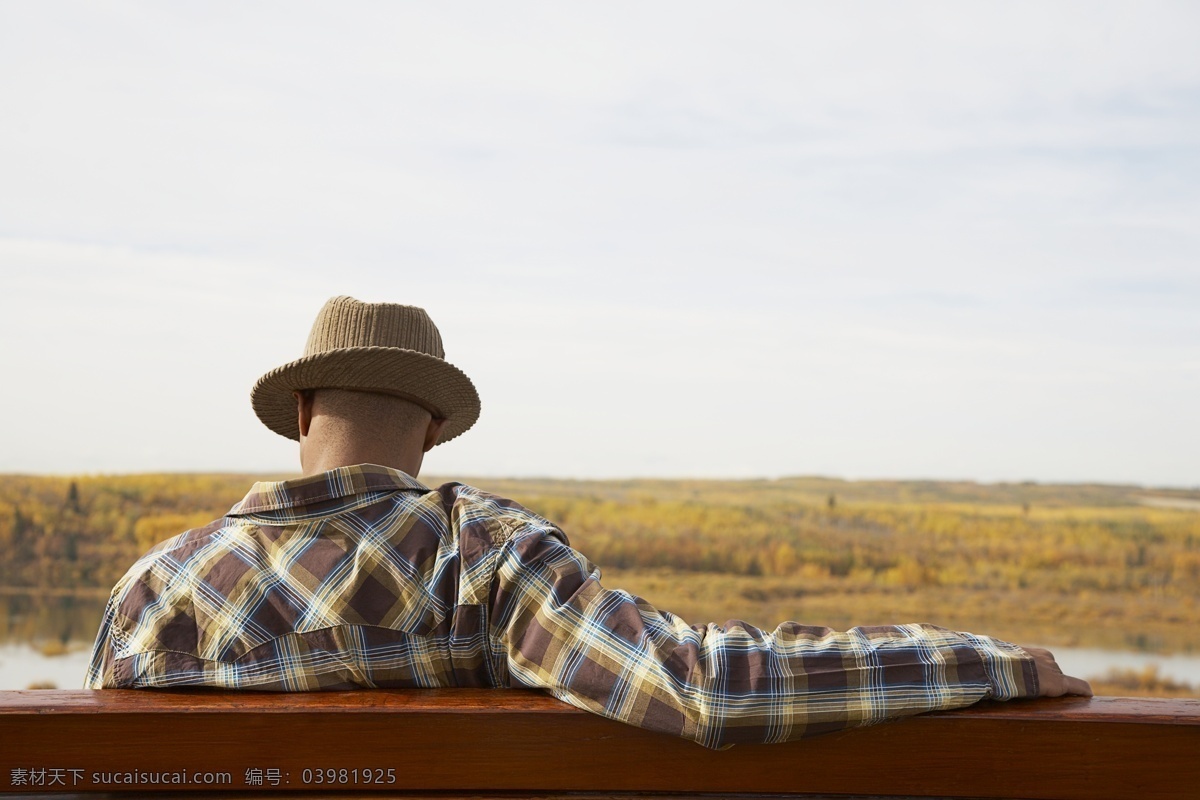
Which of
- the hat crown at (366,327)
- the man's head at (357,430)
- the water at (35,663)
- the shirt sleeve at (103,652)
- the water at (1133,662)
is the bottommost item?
the water at (35,663)

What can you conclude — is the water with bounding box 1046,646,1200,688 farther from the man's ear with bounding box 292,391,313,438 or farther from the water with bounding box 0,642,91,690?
the man's ear with bounding box 292,391,313,438

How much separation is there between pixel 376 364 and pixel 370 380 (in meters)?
0.03

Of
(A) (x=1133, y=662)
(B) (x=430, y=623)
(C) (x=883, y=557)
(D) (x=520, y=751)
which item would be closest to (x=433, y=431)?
(B) (x=430, y=623)

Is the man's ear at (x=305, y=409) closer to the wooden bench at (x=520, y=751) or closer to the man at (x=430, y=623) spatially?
the man at (x=430, y=623)

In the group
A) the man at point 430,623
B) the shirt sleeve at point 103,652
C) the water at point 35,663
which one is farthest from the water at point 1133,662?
the shirt sleeve at point 103,652

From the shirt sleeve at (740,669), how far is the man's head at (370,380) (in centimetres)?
51

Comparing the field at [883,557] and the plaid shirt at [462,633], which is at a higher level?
the plaid shirt at [462,633]

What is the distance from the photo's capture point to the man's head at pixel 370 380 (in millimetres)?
1859

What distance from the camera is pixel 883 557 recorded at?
19312 mm

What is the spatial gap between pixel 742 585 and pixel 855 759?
53.9 ft

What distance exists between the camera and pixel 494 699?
1453 mm

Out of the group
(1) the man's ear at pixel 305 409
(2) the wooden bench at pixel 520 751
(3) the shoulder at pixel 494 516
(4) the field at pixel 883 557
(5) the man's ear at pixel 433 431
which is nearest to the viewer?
(2) the wooden bench at pixel 520 751

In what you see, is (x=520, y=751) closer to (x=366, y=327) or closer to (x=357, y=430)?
(x=357, y=430)

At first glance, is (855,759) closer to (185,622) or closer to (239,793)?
(239,793)
